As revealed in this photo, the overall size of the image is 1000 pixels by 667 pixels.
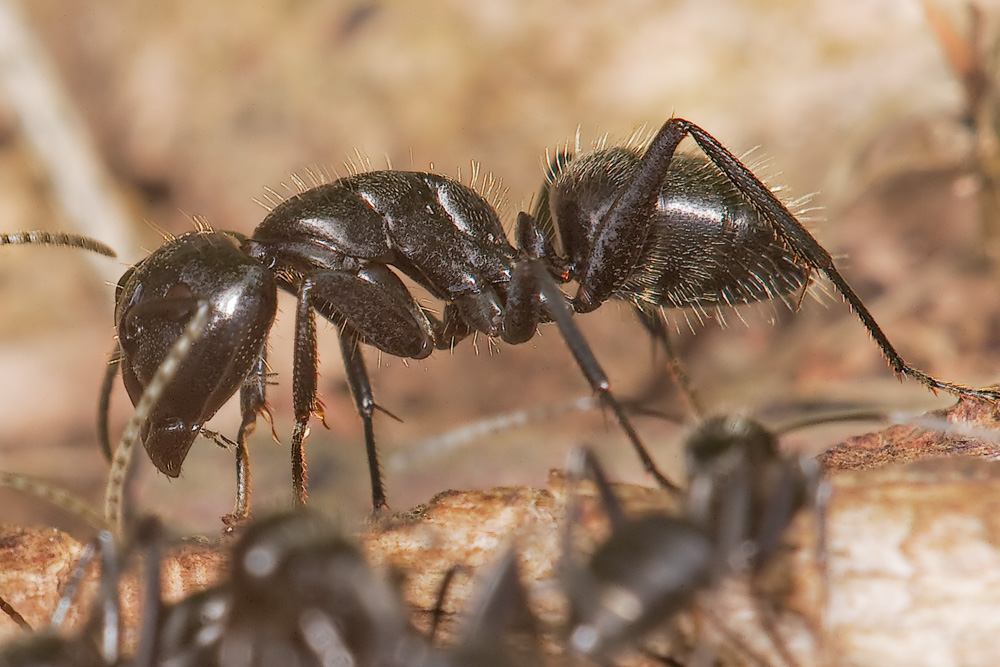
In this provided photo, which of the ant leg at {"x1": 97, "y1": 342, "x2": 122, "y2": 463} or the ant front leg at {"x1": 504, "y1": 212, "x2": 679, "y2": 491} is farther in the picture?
the ant leg at {"x1": 97, "y1": 342, "x2": 122, "y2": 463}

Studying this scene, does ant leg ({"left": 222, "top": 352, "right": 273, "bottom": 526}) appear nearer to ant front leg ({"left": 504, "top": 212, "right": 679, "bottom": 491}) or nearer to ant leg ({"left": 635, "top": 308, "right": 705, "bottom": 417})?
ant front leg ({"left": 504, "top": 212, "right": 679, "bottom": 491})

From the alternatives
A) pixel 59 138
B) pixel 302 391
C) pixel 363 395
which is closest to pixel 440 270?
pixel 363 395

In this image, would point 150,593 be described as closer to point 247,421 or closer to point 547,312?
point 247,421

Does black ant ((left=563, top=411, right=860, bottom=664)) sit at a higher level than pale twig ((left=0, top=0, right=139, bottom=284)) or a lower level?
lower

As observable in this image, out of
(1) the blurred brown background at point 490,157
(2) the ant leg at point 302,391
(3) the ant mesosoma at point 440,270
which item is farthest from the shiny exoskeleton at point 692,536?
(1) the blurred brown background at point 490,157

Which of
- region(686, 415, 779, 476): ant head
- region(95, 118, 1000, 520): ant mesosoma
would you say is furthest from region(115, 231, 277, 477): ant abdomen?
region(686, 415, 779, 476): ant head

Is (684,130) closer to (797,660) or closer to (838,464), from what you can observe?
(838,464)

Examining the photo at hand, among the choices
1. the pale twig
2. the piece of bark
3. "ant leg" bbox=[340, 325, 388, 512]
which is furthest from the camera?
the pale twig

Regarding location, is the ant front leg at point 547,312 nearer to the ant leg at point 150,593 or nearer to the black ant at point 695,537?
the black ant at point 695,537
